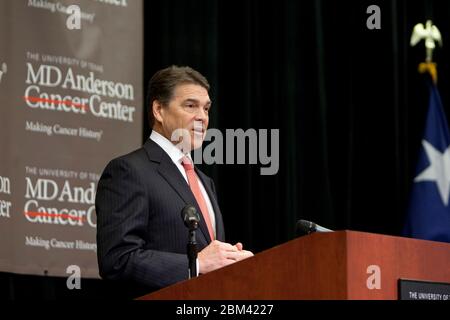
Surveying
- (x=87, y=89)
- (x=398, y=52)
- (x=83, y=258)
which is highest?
(x=398, y=52)

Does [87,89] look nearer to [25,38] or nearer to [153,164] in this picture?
[25,38]

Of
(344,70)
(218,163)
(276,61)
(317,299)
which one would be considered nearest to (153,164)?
A: (317,299)

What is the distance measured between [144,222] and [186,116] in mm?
527

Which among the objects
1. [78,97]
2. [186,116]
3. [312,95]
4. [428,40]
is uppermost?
[428,40]

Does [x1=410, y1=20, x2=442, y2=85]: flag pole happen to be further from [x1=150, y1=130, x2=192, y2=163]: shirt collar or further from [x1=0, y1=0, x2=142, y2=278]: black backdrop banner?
[x1=150, y1=130, x2=192, y2=163]: shirt collar

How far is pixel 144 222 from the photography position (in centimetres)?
322

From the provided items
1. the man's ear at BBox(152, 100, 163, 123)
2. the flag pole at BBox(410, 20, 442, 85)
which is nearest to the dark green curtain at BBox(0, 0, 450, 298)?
the flag pole at BBox(410, 20, 442, 85)

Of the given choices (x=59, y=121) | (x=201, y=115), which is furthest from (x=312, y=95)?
(x=201, y=115)

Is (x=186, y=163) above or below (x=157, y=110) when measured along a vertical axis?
below

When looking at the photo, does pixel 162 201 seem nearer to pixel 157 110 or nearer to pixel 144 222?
pixel 144 222

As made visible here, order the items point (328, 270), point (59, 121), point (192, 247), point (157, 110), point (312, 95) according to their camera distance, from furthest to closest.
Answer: point (312, 95)
point (59, 121)
point (157, 110)
point (192, 247)
point (328, 270)

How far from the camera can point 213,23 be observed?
5723 mm

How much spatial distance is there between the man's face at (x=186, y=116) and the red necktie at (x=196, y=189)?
7 centimetres

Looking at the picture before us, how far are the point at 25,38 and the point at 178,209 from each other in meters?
1.80
